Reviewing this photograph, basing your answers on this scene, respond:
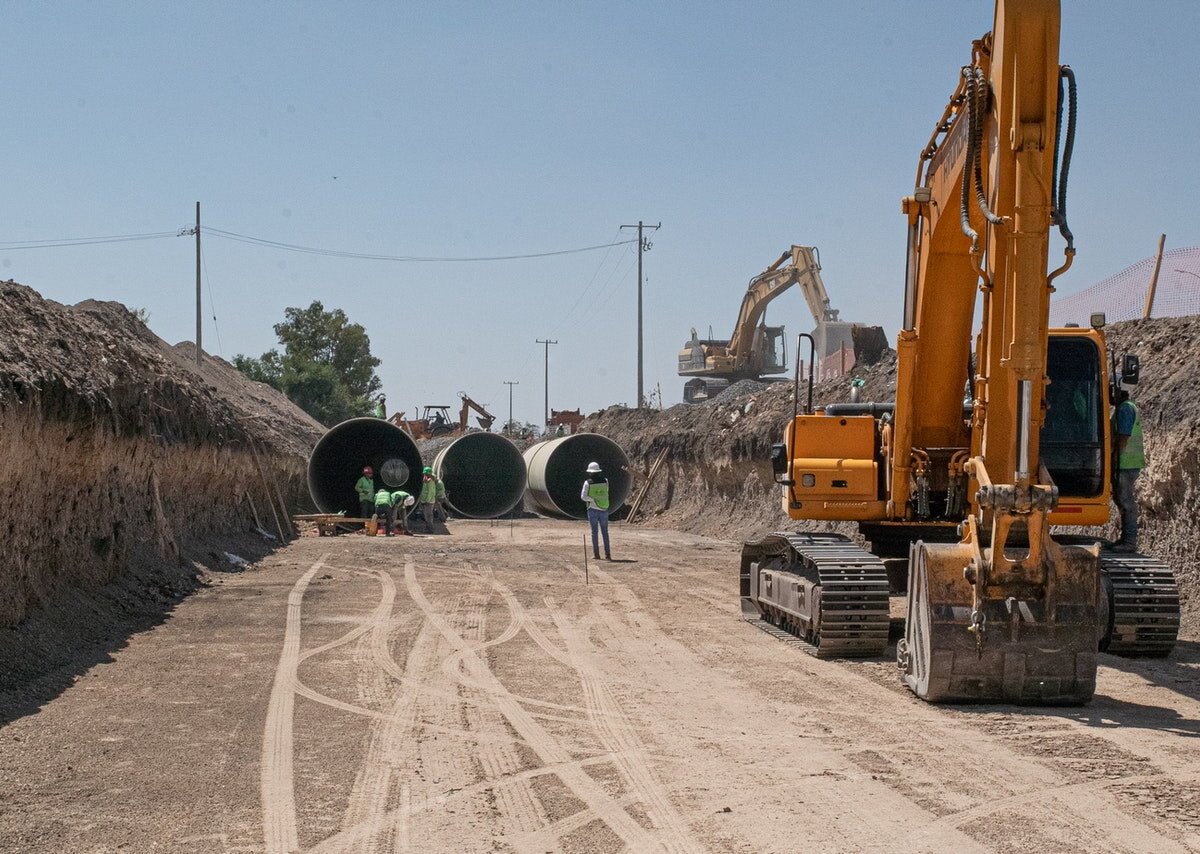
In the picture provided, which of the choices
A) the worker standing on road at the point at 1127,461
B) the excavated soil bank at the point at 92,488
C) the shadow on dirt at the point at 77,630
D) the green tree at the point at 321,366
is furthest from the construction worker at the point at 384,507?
the green tree at the point at 321,366

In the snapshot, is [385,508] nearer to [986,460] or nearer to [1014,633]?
[986,460]

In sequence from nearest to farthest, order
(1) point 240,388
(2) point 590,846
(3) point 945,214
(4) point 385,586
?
1. (2) point 590,846
2. (3) point 945,214
3. (4) point 385,586
4. (1) point 240,388

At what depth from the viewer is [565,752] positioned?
6.70 meters

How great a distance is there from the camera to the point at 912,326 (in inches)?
386

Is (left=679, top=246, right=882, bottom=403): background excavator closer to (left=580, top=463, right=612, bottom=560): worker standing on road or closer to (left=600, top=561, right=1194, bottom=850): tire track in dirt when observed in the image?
(left=580, top=463, right=612, bottom=560): worker standing on road

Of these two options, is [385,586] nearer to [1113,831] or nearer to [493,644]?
[493,644]

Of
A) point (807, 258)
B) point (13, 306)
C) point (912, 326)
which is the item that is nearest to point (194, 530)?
point (13, 306)

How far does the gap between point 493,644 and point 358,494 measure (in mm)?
19669

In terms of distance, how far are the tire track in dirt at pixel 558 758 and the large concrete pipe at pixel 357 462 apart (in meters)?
19.5

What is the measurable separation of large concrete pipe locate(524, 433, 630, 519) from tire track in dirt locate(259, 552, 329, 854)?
79.6 feet

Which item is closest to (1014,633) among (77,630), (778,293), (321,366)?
(77,630)

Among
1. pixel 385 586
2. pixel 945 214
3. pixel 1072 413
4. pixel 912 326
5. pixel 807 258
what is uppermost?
pixel 807 258

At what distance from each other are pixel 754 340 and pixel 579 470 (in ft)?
59.1

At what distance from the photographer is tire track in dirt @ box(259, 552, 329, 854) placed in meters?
5.22
